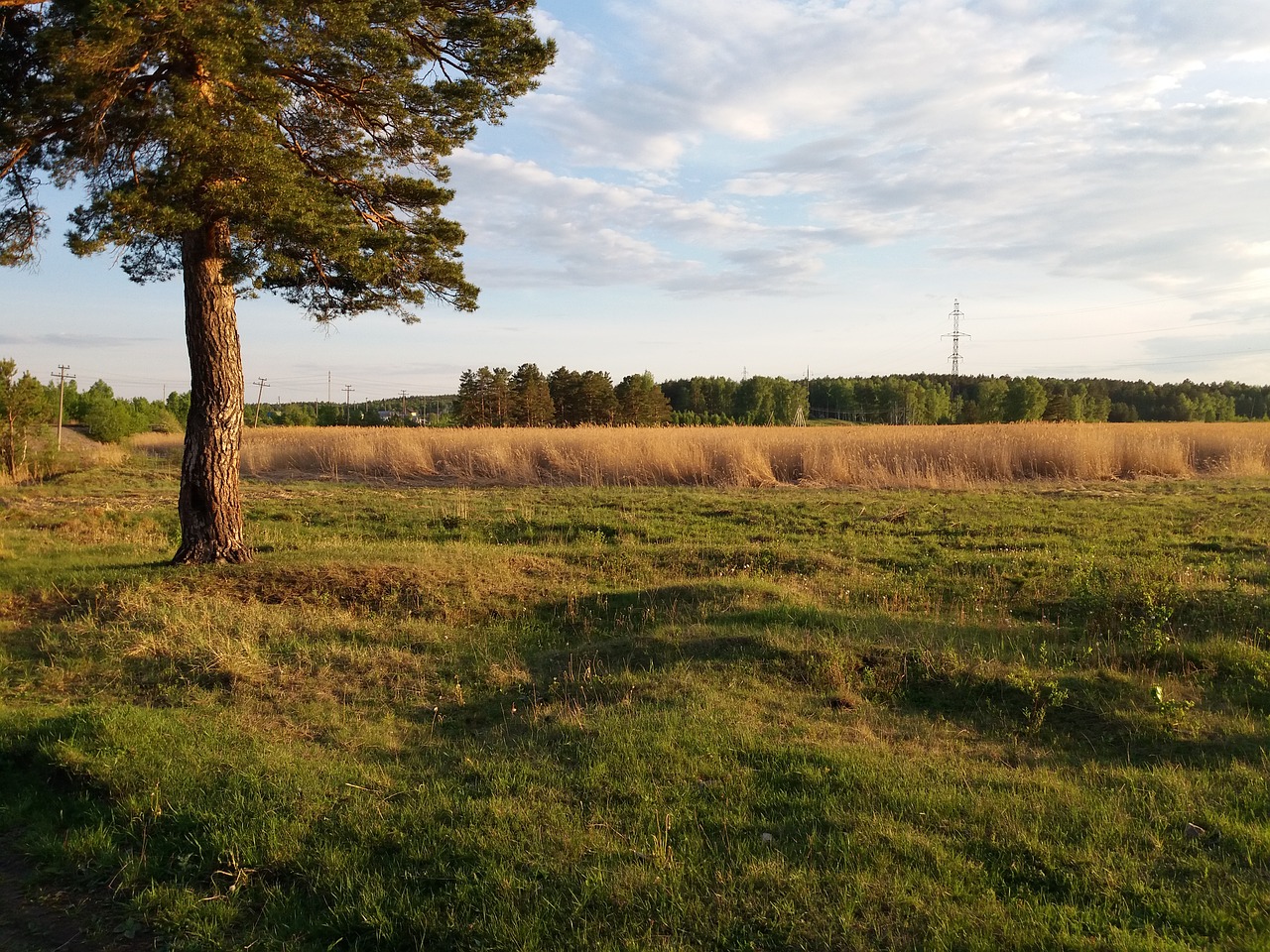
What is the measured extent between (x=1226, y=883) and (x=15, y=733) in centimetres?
635

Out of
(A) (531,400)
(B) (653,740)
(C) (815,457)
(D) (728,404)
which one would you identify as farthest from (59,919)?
(D) (728,404)

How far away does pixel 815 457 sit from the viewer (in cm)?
2077

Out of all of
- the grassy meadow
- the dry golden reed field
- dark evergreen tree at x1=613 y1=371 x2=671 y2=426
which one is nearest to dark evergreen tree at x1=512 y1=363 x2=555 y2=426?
dark evergreen tree at x1=613 y1=371 x2=671 y2=426

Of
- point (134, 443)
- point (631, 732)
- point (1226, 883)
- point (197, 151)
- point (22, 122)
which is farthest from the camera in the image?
point (134, 443)

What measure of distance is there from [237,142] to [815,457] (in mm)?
16242

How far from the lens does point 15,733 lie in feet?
15.6

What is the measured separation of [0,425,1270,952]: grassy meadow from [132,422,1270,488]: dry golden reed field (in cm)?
861

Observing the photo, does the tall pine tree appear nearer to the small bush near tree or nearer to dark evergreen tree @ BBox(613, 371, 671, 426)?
the small bush near tree

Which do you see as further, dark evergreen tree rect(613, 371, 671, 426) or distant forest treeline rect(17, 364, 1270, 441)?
dark evergreen tree rect(613, 371, 671, 426)

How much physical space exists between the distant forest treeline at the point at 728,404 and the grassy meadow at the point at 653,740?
32.7 metres

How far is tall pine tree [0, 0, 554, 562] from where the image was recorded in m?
7.04

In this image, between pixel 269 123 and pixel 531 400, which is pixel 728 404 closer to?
pixel 531 400

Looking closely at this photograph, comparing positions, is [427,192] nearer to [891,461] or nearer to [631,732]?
[631,732]

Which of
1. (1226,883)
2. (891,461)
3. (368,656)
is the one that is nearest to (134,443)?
(891,461)
